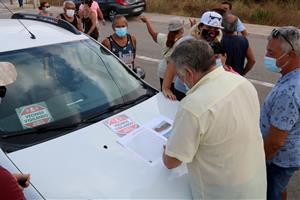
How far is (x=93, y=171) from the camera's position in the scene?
2330 millimetres

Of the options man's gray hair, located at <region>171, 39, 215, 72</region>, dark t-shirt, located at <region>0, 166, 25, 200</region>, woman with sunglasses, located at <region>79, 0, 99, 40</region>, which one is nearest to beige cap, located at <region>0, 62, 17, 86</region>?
dark t-shirt, located at <region>0, 166, 25, 200</region>

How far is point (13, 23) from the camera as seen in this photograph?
3.69 metres

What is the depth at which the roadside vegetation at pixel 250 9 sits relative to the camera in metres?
15.2

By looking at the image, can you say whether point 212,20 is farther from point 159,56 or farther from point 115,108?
point 159,56

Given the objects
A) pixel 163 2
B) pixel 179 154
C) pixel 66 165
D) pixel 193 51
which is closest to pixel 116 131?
pixel 66 165

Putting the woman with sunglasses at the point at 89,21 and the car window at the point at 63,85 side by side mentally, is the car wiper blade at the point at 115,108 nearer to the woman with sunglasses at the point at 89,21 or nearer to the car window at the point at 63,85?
the car window at the point at 63,85

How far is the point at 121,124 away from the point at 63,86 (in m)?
0.62

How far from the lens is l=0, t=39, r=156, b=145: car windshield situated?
277 cm

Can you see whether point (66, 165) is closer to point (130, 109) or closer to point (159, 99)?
point (130, 109)

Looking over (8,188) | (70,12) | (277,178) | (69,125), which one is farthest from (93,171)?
(70,12)

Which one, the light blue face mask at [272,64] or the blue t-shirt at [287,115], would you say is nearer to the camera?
the blue t-shirt at [287,115]

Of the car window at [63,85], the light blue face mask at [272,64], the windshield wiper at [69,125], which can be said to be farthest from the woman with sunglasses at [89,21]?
the light blue face mask at [272,64]

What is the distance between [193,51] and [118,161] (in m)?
0.91

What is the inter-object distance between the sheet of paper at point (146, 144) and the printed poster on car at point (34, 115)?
0.59m
